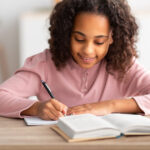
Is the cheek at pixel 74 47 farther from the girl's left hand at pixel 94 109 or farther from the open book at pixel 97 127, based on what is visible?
the open book at pixel 97 127

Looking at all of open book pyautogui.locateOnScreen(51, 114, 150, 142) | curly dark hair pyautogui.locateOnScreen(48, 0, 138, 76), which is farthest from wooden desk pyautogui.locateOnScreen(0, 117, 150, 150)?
curly dark hair pyautogui.locateOnScreen(48, 0, 138, 76)

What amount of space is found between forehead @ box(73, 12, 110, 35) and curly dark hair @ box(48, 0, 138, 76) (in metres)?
0.03

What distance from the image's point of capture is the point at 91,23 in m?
1.43

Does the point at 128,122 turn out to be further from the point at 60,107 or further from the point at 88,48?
the point at 88,48

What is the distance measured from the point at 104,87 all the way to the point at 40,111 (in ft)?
1.58

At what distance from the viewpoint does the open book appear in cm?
95

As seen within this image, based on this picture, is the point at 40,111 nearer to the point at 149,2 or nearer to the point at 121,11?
the point at 121,11

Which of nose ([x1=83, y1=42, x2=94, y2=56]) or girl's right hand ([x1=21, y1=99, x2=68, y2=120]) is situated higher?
nose ([x1=83, y1=42, x2=94, y2=56])

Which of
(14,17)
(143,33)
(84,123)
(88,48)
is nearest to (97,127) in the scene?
(84,123)

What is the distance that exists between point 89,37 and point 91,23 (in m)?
0.06

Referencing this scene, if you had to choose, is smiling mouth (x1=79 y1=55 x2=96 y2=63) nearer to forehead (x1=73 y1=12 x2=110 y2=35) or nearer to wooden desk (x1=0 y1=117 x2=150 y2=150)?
forehead (x1=73 y1=12 x2=110 y2=35)

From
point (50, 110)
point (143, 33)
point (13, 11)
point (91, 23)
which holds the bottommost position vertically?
point (143, 33)

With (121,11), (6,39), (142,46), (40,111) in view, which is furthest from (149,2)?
(40,111)

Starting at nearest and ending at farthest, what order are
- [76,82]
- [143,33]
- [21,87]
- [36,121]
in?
[36,121]
[21,87]
[76,82]
[143,33]
